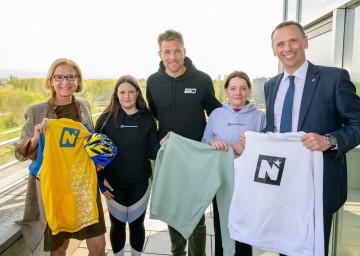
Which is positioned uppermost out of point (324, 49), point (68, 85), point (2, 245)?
point (324, 49)

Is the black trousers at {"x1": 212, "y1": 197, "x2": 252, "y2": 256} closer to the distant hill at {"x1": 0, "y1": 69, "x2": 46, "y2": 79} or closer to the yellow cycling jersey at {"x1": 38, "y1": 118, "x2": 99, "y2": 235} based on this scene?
the yellow cycling jersey at {"x1": 38, "y1": 118, "x2": 99, "y2": 235}

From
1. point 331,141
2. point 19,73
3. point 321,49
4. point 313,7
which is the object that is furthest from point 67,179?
point 313,7

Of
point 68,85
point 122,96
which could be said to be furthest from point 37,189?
point 122,96

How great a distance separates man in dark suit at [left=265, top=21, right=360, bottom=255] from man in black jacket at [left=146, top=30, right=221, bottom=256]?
26.6 inches

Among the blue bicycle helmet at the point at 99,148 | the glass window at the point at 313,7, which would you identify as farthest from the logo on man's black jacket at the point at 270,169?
the glass window at the point at 313,7

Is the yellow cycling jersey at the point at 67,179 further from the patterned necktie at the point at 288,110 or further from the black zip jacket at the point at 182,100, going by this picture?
the patterned necktie at the point at 288,110

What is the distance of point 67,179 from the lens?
1839 mm

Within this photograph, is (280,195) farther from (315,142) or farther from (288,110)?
(288,110)

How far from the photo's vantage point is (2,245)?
6.20 feet

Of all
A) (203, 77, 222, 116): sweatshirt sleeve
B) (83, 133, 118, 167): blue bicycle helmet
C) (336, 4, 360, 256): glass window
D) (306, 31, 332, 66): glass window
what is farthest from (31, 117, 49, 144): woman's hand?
(306, 31, 332, 66): glass window

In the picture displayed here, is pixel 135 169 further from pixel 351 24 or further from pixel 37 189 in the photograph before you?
Result: pixel 351 24

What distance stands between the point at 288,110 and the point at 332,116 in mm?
238

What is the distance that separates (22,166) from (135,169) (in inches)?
66.4

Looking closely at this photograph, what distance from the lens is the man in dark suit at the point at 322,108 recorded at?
1.42m
